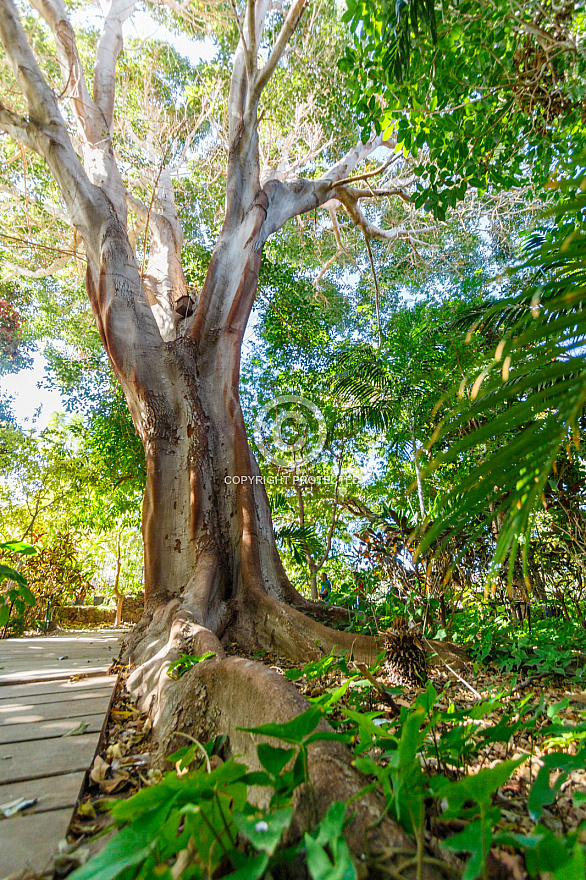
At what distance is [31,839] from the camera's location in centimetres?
82

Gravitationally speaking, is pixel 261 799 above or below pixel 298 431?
below

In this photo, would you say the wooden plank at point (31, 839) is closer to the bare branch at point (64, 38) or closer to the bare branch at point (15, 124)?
the bare branch at point (15, 124)

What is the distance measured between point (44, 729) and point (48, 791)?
45 cm

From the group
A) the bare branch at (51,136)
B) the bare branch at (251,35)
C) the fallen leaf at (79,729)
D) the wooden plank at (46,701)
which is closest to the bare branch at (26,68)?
the bare branch at (51,136)

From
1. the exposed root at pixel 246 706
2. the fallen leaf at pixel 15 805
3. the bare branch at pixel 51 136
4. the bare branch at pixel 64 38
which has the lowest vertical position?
the fallen leaf at pixel 15 805

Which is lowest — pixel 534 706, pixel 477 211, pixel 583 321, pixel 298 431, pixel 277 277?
pixel 534 706

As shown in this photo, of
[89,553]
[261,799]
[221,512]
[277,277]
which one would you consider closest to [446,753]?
[261,799]

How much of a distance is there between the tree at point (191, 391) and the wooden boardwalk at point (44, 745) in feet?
0.74

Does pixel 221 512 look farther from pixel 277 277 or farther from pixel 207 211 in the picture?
pixel 207 211

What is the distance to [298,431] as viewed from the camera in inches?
204

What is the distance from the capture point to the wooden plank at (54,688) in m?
1.75

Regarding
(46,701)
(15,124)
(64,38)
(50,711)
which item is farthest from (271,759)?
(64,38)

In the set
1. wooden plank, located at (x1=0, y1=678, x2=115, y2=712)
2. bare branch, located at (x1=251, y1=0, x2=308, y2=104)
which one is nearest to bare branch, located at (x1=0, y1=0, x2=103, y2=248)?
bare branch, located at (x1=251, y1=0, x2=308, y2=104)

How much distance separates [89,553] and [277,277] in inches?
192
